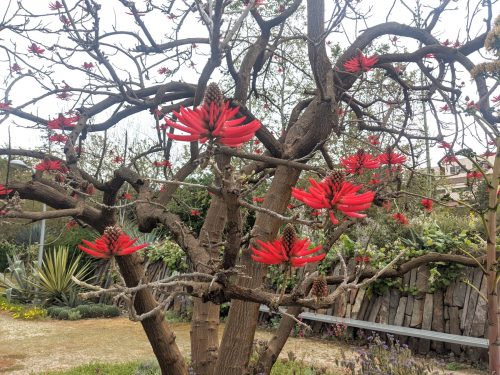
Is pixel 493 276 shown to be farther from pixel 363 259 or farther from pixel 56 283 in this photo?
pixel 56 283

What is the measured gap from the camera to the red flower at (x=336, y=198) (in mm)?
905

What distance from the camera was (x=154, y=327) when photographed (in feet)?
7.69

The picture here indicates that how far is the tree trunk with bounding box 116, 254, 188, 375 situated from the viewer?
7.68ft

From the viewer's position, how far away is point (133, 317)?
1158 millimetres

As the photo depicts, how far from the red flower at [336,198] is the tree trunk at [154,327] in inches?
63.7

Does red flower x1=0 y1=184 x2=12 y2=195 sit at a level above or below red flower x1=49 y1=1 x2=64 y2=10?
below

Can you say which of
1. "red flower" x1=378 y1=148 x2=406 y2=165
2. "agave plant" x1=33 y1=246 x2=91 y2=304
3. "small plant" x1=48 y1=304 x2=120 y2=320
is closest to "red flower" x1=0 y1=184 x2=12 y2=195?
"red flower" x1=378 y1=148 x2=406 y2=165

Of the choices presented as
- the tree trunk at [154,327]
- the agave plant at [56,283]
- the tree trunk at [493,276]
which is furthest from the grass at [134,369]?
the agave plant at [56,283]

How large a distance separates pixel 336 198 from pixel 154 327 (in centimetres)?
173

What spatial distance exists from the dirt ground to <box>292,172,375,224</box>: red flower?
3.81 m

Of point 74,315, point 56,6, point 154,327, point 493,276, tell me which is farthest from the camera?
point 74,315

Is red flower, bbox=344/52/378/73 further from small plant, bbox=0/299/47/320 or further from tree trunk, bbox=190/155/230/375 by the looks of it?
small plant, bbox=0/299/47/320

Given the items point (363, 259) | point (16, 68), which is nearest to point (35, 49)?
point (16, 68)

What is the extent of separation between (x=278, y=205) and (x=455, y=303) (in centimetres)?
388
